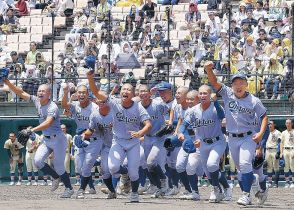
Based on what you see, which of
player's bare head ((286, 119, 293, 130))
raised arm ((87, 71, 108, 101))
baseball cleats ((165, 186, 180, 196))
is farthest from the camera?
player's bare head ((286, 119, 293, 130))

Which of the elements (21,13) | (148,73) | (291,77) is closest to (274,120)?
(291,77)

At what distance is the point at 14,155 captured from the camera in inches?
1080

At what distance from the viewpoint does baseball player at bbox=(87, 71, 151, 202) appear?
59.3 feet

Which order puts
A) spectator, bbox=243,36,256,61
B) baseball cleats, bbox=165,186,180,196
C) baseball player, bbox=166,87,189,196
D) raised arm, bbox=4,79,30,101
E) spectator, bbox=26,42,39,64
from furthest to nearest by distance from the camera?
spectator, bbox=26,42,39,64 < spectator, bbox=243,36,256,61 < baseball cleats, bbox=165,186,180,196 < baseball player, bbox=166,87,189,196 < raised arm, bbox=4,79,30,101

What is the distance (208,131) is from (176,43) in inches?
425

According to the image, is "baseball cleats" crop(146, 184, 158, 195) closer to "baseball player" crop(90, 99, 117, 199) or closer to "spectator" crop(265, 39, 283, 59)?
"baseball player" crop(90, 99, 117, 199)

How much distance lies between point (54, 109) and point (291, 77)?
858 cm

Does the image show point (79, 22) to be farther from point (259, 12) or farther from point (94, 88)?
point (94, 88)

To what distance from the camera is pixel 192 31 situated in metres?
28.9

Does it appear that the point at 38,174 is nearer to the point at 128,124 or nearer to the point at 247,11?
the point at 247,11

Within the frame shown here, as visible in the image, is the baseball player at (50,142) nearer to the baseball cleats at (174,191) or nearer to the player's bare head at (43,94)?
the player's bare head at (43,94)

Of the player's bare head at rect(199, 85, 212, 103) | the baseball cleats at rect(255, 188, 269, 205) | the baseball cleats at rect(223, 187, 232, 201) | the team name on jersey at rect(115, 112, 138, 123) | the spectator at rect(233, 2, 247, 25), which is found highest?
the spectator at rect(233, 2, 247, 25)

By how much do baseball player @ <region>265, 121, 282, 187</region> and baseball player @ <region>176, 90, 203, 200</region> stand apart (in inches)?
267

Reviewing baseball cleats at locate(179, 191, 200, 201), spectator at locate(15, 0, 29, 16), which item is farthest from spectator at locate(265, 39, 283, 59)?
baseball cleats at locate(179, 191, 200, 201)
